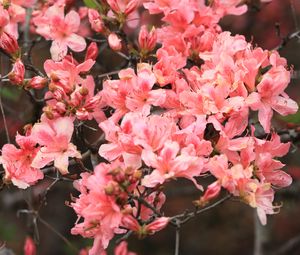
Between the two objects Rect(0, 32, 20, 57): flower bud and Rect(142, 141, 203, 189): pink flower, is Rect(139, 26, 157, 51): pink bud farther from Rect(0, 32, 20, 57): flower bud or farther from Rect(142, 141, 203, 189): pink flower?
Rect(142, 141, 203, 189): pink flower

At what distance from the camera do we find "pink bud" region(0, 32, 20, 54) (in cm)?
221

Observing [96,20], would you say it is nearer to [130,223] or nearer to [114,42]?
[114,42]

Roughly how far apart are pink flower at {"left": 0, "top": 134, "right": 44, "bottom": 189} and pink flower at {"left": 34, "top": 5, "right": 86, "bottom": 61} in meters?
0.44

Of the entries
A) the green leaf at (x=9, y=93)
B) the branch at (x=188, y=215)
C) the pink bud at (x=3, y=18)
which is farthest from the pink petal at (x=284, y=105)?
the green leaf at (x=9, y=93)

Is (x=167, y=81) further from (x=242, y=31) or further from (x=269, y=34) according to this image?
(x=269, y=34)

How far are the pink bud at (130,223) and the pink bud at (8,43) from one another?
77 centimetres

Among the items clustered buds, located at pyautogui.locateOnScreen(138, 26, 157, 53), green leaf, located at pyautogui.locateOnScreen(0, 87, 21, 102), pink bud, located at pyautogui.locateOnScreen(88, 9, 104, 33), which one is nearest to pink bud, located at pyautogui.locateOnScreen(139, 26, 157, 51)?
clustered buds, located at pyautogui.locateOnScreen(138, 26, 157, 53)

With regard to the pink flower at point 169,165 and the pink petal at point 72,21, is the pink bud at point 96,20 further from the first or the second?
the pink flower at point 169,165

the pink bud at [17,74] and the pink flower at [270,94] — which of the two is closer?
the pink flower at [270,94]

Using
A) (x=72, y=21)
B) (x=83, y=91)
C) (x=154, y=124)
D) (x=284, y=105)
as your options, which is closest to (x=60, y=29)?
(x=72, y=21)

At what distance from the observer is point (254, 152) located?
1.96 meters

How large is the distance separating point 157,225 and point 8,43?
810mm

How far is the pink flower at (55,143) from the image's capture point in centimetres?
199

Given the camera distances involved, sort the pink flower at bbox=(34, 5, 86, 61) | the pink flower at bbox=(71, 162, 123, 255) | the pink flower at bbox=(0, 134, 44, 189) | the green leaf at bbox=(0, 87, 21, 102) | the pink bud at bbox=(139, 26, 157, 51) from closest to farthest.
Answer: the pink flower at bbox=(71, 162, 123, 255)
the pink flower at bbox=(0, 134, 44, 189)
the pink bud at bbox=(139, 26, 157, 51)
the pink flower at bbox=(34, 5, 86, 61)
the green leaf at bbox=(0, 87, 21, 102)
